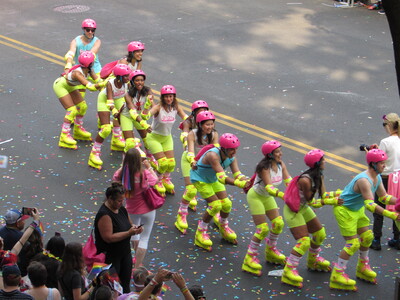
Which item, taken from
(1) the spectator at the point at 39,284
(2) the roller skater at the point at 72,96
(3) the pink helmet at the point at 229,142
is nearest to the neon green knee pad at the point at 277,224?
(3) the pink helmet at the point at 229,142

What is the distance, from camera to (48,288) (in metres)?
7.56

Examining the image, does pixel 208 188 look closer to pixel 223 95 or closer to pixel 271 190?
pixel 271 190

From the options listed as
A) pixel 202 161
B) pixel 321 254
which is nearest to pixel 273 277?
pixel 321 254

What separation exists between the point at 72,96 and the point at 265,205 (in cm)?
505

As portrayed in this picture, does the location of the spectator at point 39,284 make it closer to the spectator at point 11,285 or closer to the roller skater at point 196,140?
the spectator at point 11,285

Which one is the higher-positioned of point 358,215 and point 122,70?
point 122,70

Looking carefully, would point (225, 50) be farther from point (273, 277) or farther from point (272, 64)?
point (273, 277)

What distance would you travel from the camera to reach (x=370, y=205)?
9141 mm

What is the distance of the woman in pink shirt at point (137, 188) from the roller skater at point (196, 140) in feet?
4.46

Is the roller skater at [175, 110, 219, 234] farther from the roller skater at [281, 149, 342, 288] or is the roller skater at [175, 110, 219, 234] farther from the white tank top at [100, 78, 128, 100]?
the white tank top at [100, 78, 128, 100]

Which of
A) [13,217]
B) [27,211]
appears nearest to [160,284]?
[27,211]

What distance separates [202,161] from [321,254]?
6.82 feet

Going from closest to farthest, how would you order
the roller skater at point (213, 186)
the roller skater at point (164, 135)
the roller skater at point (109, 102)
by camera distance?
the roller skater at point (213, 186), the roller skater at point (164, 135), the roller skater at point (109, 102)

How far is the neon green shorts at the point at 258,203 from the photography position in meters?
9.86
